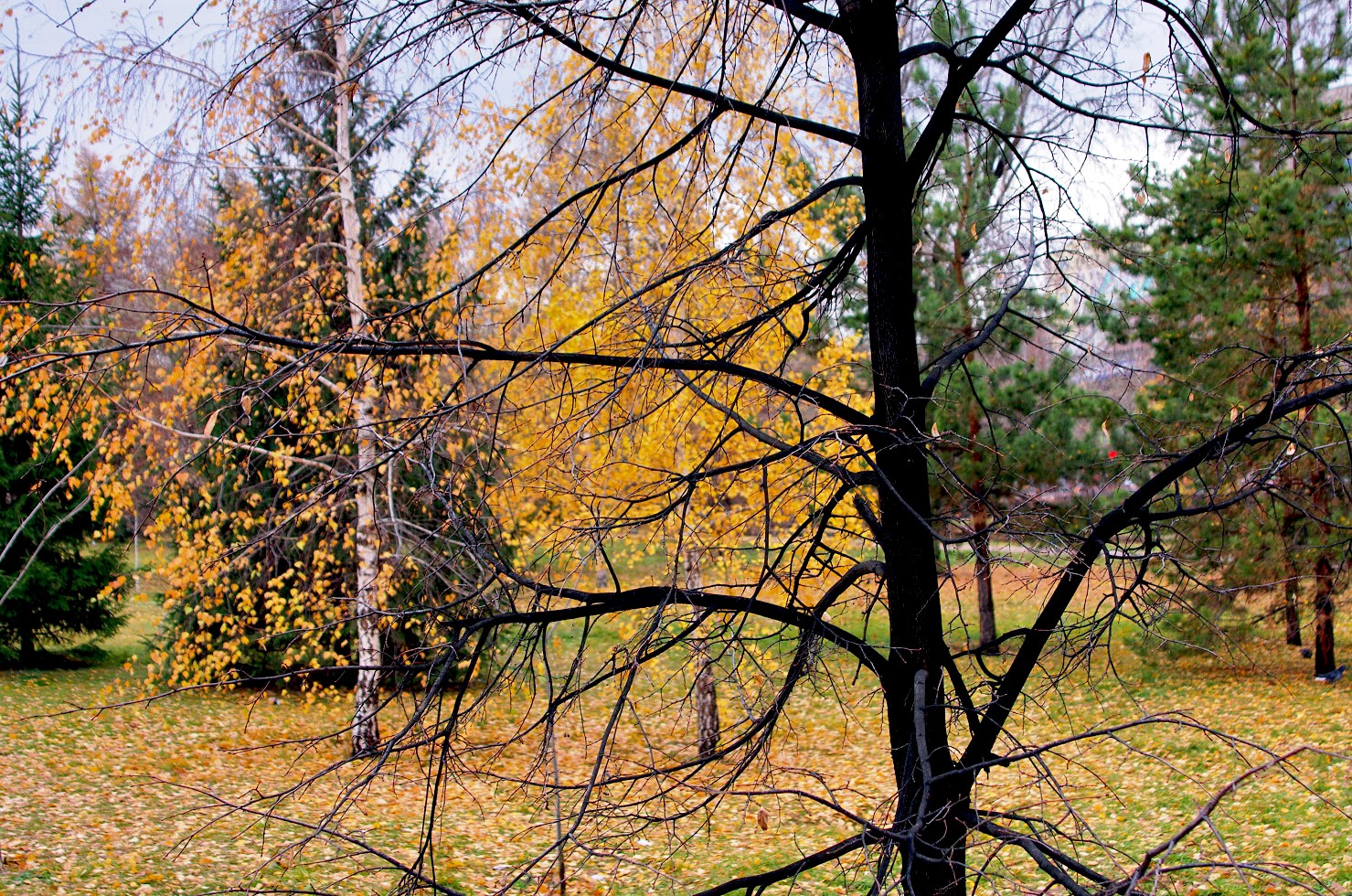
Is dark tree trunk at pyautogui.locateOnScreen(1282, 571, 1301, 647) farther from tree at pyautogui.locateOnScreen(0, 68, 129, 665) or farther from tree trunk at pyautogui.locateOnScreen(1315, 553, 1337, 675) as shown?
tree at pyautogui.locateOnScreen(0, 68, 129, 665)

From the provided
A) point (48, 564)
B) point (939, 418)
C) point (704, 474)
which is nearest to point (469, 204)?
point (704, 474)

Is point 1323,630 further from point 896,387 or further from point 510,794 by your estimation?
point 896,387

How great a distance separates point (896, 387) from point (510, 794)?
4.93 metres

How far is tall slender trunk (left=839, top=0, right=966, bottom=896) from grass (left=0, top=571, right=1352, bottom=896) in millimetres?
1720

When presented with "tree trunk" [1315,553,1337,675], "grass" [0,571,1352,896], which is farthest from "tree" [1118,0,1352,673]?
"grass" [0,571,1352,896]

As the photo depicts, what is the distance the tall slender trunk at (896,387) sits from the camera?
3.12 metres

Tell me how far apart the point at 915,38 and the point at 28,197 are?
16155 mm

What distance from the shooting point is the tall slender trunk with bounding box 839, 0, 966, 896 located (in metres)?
3.12

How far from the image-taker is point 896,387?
3098 millimetres

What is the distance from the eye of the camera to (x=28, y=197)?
15875 millimetres

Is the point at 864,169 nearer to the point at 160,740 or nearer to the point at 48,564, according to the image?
the point at 160,740

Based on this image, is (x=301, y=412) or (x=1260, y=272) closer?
(x=301, y=412)

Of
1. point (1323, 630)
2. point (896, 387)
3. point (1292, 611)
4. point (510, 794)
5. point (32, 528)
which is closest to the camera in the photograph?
point (896, 387)

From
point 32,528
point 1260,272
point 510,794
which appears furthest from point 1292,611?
point 32,528
